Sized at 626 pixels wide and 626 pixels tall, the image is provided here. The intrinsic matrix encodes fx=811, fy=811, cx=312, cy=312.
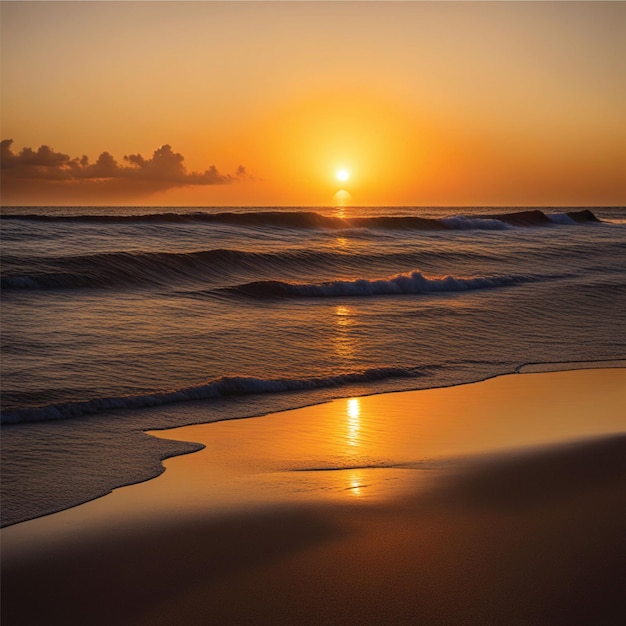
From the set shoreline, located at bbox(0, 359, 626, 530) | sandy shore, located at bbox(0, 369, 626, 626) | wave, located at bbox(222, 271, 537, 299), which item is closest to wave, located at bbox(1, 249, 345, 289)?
wave, located at bbox(222, 271, 537, 299)

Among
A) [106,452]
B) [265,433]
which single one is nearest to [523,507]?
[265,433]

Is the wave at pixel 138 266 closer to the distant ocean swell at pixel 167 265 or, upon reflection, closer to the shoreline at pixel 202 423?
the distant ocean swell at pixel 167 265

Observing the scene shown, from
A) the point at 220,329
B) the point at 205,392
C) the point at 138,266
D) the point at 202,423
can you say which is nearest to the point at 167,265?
the point at 138,266

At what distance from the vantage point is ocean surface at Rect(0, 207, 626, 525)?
26.6ft

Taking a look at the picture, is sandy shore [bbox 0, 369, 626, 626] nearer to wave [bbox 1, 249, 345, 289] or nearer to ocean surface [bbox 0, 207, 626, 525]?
ocean surface [bbox 0, 207, 626, 525]

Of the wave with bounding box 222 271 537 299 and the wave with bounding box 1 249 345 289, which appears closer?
the wave with bounding box 1 249 345 289

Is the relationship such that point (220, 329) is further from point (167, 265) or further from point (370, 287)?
point (167, 265)

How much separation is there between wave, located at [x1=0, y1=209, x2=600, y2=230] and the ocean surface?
497 centimetres

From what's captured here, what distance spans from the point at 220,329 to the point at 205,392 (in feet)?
13.6

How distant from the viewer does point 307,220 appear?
40906 mm

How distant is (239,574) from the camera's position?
4.72m

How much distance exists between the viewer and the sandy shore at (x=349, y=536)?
170 inches

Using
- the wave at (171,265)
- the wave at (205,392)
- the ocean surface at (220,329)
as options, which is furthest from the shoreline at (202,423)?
the wave at (171,265)

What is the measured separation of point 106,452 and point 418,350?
669cm
